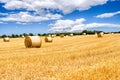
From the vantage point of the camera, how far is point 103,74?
301 inches

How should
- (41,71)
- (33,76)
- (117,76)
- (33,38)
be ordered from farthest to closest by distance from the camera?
1. (33,38)
2. (41,71)
3. (33,76)
4. (117,76)

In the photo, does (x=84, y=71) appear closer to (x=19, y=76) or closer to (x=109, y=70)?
(x=109, y=70)

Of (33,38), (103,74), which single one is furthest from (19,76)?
(33,38)

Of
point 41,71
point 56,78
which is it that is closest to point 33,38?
point 41,71

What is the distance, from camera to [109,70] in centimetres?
814

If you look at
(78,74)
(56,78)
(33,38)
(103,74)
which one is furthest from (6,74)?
(33,38)

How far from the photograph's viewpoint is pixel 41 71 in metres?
8.80

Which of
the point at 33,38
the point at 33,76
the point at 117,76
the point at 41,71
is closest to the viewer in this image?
the point at 117,76

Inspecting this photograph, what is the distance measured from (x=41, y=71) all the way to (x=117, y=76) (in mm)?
2888

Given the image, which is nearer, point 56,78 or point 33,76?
point 56,78

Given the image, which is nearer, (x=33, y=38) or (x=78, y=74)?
(x=78, y=74)

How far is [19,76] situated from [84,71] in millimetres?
2265

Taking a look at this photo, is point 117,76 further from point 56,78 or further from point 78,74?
point 56,78

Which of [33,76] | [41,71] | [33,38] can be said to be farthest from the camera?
[33,38]
